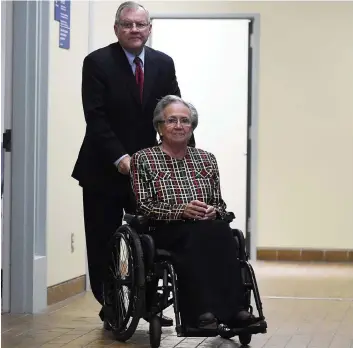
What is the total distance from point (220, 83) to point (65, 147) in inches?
149

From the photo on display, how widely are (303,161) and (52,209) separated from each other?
160 inches

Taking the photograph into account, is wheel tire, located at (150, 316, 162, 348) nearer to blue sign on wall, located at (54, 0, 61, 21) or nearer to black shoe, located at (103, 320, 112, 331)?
black shoe, located at (103, 320, 112, 331)

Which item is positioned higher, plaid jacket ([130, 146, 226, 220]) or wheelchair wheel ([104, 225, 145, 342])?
plaid jacket ([130, 146, 226, 220])

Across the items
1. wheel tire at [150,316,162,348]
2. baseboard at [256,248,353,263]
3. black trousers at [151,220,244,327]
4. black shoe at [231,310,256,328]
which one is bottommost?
baseboard at [256,248,353,263]

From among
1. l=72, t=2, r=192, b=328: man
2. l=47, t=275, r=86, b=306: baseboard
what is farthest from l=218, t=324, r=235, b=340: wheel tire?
l=47, t=275, r=86, b=306: baseboard

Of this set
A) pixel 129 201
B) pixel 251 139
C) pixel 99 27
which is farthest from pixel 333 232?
pixel 129 201

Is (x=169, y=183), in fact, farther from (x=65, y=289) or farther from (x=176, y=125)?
(x=65, y=289)

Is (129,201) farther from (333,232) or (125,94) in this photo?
(333,232)

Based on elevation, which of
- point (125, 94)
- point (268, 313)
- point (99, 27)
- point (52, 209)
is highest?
point (99, 27)

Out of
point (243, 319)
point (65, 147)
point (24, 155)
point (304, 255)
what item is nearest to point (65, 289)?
point (65, 147)

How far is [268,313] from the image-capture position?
4879 millimetres

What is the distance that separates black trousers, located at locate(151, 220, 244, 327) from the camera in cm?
342

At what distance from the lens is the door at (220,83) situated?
28.7 ft

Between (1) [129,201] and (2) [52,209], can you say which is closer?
(1) [129,201]
